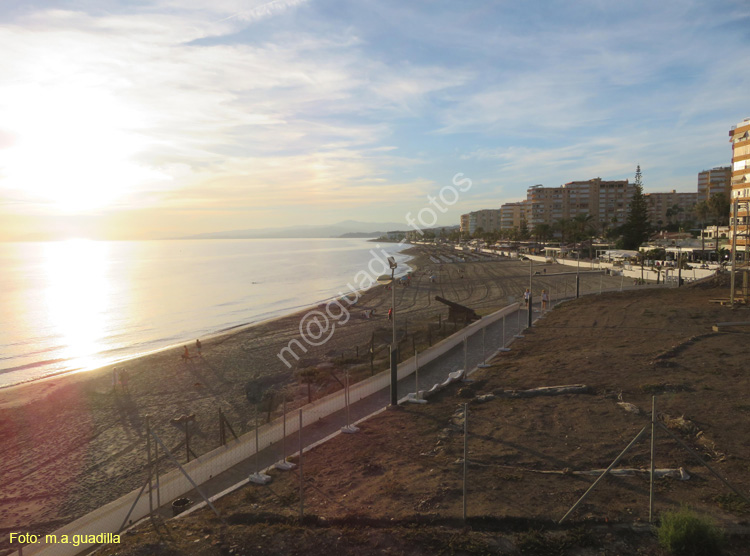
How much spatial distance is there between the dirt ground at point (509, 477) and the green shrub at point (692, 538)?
27 cm

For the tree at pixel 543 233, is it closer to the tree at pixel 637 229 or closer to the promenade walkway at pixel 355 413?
the tree at pixel 637 229

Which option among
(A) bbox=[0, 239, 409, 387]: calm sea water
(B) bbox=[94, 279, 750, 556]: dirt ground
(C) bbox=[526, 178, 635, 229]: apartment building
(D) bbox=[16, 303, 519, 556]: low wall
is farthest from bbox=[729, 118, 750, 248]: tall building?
(C) bbox=[526, 178, 635, 229]: apartment building

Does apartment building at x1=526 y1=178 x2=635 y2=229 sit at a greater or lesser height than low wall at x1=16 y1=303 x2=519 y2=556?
greater

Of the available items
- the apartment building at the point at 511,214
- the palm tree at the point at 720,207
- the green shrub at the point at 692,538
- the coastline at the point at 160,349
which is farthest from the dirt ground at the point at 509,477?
the apartment building at the point at 511,214

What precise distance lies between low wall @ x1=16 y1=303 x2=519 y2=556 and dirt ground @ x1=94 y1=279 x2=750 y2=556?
849mm

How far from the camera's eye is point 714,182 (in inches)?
4717

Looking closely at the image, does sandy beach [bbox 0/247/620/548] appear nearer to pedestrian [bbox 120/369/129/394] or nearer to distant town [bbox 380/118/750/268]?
pedestrian [bbox 120/369/129/394]

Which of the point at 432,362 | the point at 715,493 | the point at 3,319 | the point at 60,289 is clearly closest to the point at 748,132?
the point at 432,362

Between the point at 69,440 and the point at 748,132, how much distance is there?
68980 millimetres

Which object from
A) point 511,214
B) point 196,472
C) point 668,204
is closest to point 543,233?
point 511,214

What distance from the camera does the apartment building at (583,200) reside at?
143500 mm

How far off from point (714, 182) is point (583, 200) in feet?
112

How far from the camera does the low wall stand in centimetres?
748

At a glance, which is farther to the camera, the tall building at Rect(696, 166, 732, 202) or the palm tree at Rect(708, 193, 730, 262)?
the tall building at Rect(696, 166, 732, 202)
